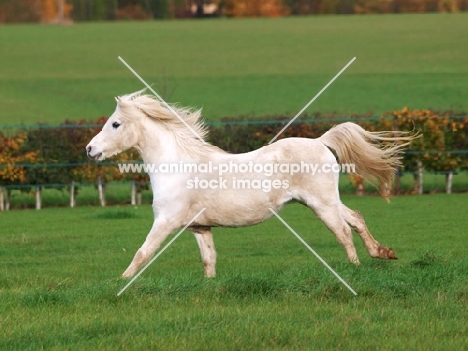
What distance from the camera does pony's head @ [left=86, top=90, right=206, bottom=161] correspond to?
31.6 feet

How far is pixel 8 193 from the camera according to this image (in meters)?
20.7

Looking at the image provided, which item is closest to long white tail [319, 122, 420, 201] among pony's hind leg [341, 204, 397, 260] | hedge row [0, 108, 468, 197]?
pony's hind leg [341, 204, 397, 260]

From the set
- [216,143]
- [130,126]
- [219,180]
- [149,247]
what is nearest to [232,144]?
[216,143]

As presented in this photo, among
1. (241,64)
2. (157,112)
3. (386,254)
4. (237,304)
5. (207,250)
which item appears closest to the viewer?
(237,304)

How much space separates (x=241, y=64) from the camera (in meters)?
52.2

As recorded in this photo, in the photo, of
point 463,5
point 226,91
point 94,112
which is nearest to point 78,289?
point 94,112

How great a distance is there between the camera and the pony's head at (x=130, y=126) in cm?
962

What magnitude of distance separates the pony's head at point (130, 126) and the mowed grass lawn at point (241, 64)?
22514 millimetres

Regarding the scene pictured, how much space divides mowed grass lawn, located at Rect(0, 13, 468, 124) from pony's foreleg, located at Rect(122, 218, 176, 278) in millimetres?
23242

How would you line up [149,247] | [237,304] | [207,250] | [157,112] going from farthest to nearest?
[157,112] → [207,250] → [149,247] → [237,304]

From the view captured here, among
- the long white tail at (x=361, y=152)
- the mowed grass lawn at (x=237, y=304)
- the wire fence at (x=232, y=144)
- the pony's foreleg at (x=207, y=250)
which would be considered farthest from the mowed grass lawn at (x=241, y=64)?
the pony's foreleg at (x=207, y=250)

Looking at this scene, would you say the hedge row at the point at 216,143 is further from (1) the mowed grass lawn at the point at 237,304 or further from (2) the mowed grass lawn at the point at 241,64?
(2) the mowed grass lawn at the point at 241,64

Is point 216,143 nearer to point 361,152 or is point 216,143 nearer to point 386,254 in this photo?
point 361,152

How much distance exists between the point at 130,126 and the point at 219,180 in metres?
1.07
